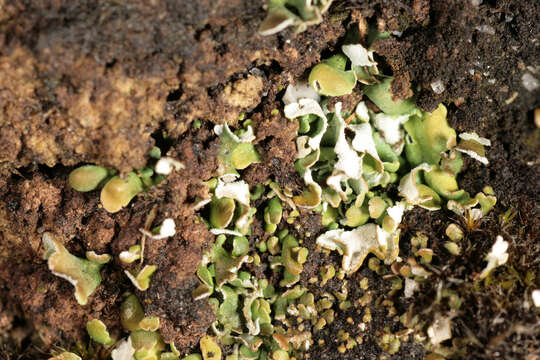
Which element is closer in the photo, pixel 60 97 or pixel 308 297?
pixel 60 97

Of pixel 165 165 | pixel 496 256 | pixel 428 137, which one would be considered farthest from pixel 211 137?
pixel 496 256

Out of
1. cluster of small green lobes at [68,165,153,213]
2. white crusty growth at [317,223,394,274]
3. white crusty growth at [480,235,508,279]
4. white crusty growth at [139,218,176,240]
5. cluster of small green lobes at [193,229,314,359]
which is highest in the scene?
cluster of small green lobes at [68,165,153,213]

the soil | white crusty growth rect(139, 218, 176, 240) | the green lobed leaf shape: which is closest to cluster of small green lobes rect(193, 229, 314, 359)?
the soil

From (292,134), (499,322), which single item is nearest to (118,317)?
(292,134)

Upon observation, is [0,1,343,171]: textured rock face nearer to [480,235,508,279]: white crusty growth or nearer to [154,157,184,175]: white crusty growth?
[154,157,184,175]: white crusty growth

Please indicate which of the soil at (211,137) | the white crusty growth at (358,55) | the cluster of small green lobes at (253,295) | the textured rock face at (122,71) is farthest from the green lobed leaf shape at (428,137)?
the cluster of small green lobes at (253,295)

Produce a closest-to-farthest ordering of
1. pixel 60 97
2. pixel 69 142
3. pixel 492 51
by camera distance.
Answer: pixel 60 97 → pixel 69 142 → pixel 492 51

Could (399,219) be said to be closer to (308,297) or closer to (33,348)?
(308,297)

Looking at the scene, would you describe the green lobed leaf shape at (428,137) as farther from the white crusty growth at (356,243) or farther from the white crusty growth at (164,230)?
the white crusty growth at (164,230)
